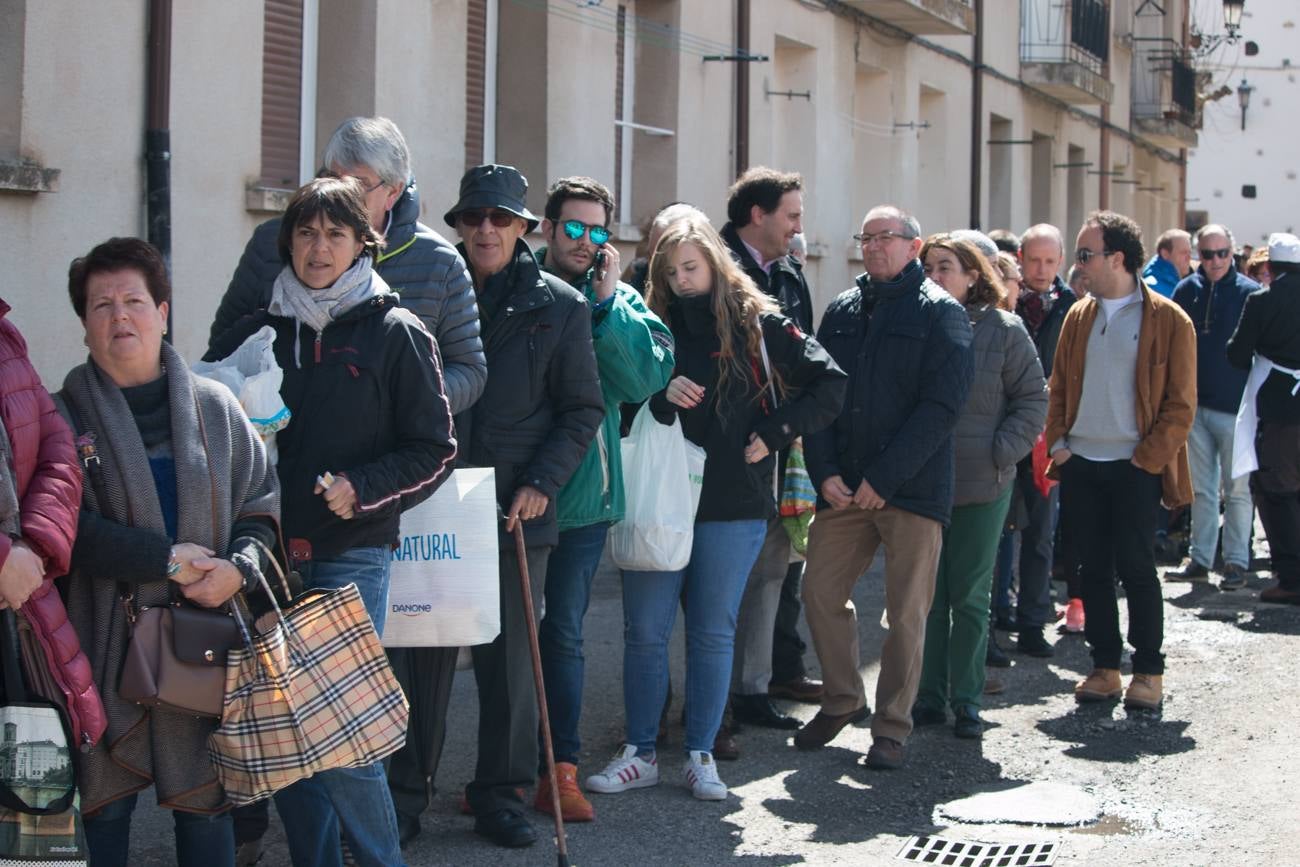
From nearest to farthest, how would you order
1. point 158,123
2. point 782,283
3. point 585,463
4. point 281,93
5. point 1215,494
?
1. point 585,463
2. point 782,283
3. point 158,123
4. point 281,93
5. point 1215,494

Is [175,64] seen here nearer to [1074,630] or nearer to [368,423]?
[368,423]

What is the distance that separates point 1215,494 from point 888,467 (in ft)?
17.4

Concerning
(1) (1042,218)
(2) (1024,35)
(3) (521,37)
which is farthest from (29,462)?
(1) (1042,218)

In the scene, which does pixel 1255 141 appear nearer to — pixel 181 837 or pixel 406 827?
pixel 406 827

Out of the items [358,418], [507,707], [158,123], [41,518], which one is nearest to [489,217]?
[358,418]

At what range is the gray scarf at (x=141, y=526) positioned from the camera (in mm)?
4039

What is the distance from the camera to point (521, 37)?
1080cm

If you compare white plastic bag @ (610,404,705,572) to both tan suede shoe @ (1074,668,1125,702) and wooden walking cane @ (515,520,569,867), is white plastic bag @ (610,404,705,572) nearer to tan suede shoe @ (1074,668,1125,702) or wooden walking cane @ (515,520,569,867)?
wooden walking cane @ (515,520,569,867)

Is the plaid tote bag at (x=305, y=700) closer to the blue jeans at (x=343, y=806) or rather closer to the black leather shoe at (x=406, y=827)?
the blue jeans at (x=343, y=806)

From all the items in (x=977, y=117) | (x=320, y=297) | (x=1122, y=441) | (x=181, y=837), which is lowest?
(x=181, y=837)

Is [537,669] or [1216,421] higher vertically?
[1216,421]

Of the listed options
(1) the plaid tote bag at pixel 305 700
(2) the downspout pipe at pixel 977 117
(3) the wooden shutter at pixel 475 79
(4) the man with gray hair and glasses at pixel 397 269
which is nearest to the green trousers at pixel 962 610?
(4) the man with gray hair and glasses at pixel 397 269

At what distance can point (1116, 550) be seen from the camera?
25.0 ft

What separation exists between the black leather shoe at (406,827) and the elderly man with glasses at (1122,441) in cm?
349
